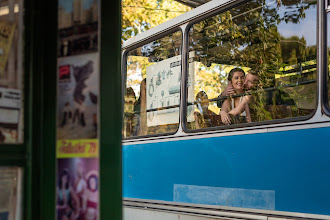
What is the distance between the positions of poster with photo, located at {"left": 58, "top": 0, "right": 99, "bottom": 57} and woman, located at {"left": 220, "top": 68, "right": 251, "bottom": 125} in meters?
3.33

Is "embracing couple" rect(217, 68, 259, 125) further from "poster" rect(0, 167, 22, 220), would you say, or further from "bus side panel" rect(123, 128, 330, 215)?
"poster" rect(0, 167, 22, 220)

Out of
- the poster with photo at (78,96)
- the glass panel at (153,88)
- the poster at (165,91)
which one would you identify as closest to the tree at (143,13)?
the glass panel at (153,88)

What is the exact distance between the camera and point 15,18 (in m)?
2.38

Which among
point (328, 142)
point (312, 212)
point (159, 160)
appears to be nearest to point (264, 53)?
point (328, 142)

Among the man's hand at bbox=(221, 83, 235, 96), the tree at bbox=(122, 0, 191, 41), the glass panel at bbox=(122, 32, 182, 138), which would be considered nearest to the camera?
the man's hand at bbox=(221, 83, 235, 96)

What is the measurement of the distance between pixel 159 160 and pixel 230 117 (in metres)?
1.43

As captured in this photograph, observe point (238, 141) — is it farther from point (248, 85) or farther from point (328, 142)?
point (328, 142)

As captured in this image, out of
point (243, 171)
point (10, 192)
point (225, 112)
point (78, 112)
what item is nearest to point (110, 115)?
point (78, 112)

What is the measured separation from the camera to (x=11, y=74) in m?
2.35

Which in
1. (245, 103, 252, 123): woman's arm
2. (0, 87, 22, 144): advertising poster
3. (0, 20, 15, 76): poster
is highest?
(0, 20, 15, 76): poster

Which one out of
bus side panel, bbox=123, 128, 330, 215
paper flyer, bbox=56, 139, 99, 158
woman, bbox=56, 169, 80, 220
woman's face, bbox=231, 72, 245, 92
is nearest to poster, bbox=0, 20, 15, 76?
paper flyer, bbox=56, 139, 99, 158

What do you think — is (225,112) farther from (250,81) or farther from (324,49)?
(324,49)

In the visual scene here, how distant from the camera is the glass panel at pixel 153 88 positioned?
261 inches

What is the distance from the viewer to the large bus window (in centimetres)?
490
